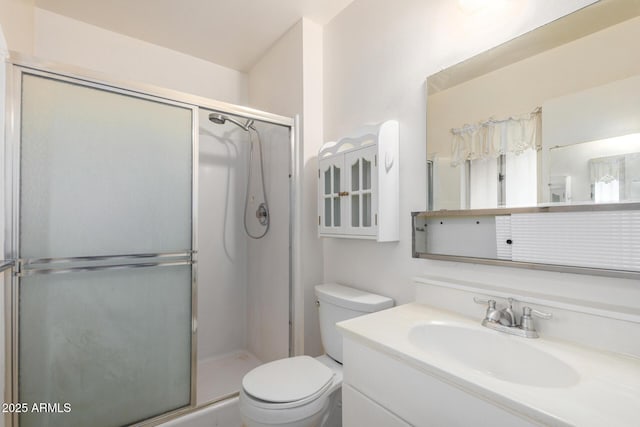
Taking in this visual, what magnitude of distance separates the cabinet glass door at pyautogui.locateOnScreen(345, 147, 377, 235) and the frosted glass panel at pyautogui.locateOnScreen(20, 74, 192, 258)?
34.5 inches

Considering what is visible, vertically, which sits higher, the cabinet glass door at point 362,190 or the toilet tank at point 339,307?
the cabinet glass door at point 362,190

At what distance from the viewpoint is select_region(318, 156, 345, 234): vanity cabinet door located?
1.74m

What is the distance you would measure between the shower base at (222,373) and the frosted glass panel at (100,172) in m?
1.01

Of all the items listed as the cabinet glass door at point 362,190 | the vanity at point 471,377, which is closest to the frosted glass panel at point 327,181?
the cabinet glass door at point 362,190

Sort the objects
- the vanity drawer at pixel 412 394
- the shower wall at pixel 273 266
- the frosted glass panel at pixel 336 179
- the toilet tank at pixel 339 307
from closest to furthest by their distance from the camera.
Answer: the vanity drawer at pixel 412 394, the toilet tank at pixel 339 307, the frosted glass panel at pixel 336 179, the shower wall at pixel 273 266

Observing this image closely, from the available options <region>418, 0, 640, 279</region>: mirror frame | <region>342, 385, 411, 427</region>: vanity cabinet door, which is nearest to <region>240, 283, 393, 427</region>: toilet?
<region>342, 385, 411, 427</region>: vanity cabinet door

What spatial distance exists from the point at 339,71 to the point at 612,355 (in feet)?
6.02

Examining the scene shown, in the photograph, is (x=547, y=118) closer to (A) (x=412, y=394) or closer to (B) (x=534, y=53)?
(B) (x=534, y=53)

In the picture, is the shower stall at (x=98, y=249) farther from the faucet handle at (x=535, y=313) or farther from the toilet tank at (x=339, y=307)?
the faucet handle at (x=535, y=313)

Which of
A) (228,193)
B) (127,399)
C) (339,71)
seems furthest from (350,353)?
(228,193)

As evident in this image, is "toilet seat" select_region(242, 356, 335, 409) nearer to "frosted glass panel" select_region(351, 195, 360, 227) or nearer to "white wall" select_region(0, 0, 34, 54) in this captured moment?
"frosted glass panel" select_region(351, 195, 360, 227)

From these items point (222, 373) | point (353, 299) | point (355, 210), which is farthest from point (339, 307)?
point (222, 373)

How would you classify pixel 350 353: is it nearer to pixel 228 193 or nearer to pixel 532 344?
pixel 532 344

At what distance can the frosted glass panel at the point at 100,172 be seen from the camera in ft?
4.31
